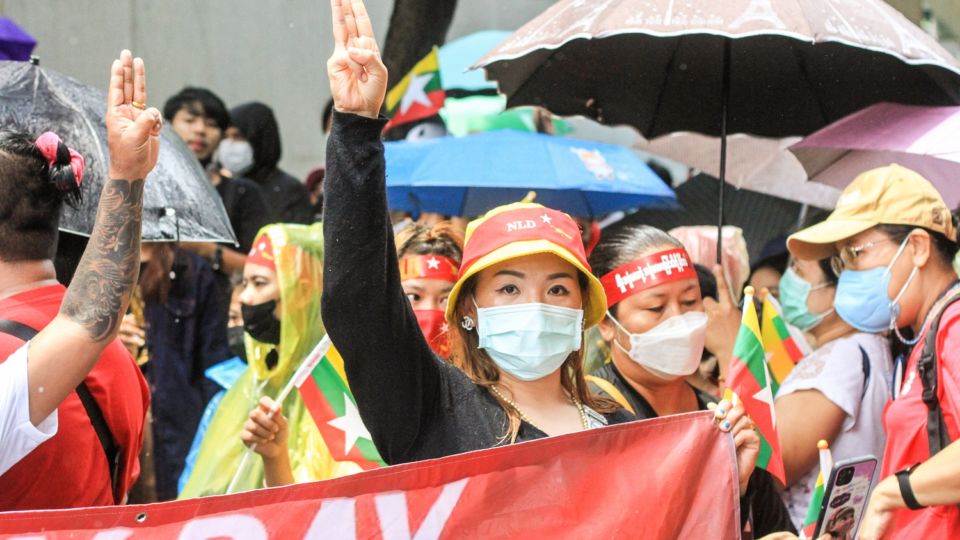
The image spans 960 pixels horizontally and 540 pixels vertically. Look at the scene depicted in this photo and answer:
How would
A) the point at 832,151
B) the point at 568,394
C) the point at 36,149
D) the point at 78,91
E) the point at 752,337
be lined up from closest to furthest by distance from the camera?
the point at 36,149, the point at 568,394, the point at 752,337, the point at 78,91, the point at 832,151

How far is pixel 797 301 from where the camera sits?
6.01m

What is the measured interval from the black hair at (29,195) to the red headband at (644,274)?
1915 millimetres

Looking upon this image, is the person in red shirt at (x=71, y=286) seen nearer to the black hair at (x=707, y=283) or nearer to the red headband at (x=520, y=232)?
the red headband at (x=520, y=232)

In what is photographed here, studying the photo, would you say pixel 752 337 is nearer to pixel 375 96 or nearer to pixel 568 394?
pixel 568 394

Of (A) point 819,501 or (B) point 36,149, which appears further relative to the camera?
(A) point 819,501

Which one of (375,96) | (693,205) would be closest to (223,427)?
(375,96)

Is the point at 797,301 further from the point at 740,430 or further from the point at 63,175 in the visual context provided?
the point at 63,175

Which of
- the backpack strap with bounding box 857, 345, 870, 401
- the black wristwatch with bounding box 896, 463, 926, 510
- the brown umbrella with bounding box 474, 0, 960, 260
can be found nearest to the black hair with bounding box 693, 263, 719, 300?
the brown umbrella with bounding box 474, 0, 960, 260

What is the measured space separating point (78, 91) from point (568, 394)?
1.95m

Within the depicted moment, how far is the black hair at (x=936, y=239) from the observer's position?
15.5 ft

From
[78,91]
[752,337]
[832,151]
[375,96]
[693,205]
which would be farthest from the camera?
[693,205]

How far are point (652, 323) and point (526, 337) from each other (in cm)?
112

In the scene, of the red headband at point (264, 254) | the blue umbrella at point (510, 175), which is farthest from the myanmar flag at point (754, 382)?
the blue umbrella at point (510, 175)

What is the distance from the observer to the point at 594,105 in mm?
6586
